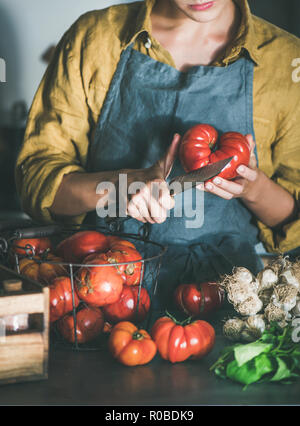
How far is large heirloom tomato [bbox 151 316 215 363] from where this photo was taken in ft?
2.42

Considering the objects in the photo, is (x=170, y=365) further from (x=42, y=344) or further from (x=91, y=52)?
(x=91, y=52)

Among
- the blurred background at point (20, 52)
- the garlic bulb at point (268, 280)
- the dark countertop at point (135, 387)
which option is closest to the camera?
the dark countertop at point (135, 387)

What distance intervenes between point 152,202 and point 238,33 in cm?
45

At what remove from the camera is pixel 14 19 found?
2254mm

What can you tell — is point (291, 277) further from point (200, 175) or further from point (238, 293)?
point (200, 175)

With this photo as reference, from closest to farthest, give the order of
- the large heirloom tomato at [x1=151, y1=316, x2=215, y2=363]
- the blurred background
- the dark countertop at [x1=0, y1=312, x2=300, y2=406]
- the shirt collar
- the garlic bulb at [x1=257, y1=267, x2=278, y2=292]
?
1. the dark countertop at [x1=0, y1=312, x2=300, y2=406]
2. the large heirloom tomato at [x1=151, y1=316, x2=215, y2=363]
3. the garlic bulb at [x1=257, y1=267, x2=278, y2=292]
4. the shirt collar
5. the blurred background

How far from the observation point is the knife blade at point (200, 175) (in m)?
0.84

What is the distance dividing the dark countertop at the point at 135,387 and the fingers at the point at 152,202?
230 mm

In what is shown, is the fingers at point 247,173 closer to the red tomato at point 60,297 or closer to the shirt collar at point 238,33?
the shirt collar at point 238,33

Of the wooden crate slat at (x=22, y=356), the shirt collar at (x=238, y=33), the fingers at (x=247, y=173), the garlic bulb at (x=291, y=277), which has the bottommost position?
the garlic bulb at (x=291, y=277)

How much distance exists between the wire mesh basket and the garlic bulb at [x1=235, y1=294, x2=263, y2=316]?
0.14 m

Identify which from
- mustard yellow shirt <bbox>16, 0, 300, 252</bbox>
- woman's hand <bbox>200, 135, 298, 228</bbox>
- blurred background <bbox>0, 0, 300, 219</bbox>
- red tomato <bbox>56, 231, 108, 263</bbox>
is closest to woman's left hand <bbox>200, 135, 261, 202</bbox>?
woman's hand <bbox>200, 135, 298, 228</bbox>

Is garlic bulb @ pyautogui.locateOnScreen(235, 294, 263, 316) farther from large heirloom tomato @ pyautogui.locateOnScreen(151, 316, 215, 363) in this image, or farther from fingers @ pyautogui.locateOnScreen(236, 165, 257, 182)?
fingers @ pyautogui.locateOnScreen(236, 165, 257, 182)

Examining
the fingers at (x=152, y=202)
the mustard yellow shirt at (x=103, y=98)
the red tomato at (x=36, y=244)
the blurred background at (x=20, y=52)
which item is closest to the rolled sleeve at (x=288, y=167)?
the mustard yellow shirt at (x=103, y=98)
